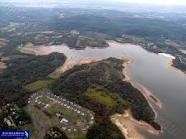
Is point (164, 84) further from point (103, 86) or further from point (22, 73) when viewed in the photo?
point (22, 73)

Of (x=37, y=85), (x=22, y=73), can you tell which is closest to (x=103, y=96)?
(x=37, y=85)

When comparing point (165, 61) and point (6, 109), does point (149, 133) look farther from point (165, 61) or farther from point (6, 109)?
point (165, 61)

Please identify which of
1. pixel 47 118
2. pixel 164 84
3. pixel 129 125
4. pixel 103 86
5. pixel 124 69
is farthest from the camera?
pixel 124 69

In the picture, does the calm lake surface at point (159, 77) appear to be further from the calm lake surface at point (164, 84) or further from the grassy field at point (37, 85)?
the grassy field at point (37, 85)

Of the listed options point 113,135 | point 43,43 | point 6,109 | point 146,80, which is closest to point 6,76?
point 6,109

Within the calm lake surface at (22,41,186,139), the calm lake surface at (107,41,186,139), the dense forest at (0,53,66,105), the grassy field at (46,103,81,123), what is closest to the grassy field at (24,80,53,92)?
the dense forest at (0,53,66,105)
